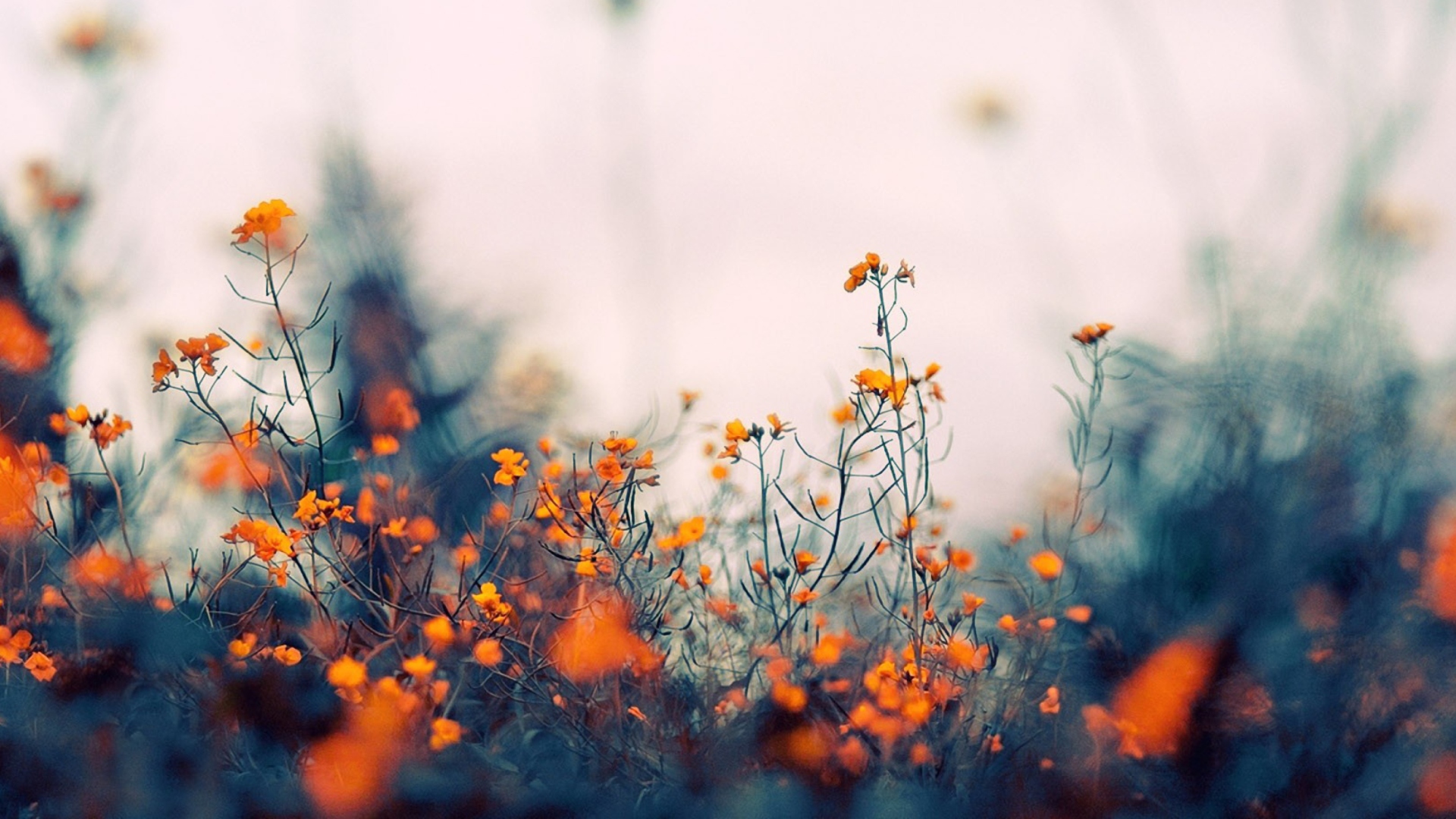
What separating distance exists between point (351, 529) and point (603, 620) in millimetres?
1538

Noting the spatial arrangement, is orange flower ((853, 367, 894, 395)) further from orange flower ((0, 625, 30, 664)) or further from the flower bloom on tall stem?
orange flower ((0, 625, 30, 664))

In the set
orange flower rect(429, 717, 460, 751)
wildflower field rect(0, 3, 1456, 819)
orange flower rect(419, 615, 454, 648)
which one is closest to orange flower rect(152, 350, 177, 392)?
wildflower field rect(0, 3, 1456, 819)

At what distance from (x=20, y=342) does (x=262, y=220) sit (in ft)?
7.66

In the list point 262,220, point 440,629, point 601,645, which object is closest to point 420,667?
point 440,629

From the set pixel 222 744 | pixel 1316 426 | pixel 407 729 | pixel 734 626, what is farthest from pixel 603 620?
pixel 1316 426

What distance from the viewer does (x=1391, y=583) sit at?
2.67 m

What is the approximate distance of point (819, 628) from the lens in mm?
2793

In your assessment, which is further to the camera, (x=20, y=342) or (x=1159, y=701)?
(x=20, y=342)

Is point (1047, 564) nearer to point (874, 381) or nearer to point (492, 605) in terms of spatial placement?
point (874, 381)

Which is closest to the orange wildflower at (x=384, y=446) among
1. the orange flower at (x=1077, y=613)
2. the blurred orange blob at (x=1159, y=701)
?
the orange flower at (x=1077, y=613)

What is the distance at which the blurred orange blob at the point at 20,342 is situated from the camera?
152 inches

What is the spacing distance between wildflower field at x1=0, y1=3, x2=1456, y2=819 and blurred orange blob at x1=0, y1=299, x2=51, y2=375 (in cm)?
85

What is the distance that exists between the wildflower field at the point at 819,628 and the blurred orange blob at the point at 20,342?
0.85 metres

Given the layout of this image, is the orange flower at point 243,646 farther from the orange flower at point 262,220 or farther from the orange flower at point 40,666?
the orange flower at point 262,220
